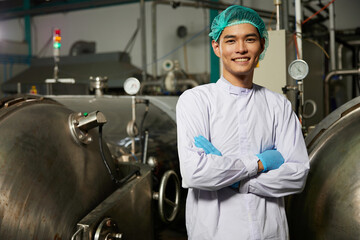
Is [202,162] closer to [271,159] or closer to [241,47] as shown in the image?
[271,159]

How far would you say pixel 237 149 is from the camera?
118cm

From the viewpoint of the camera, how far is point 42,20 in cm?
689

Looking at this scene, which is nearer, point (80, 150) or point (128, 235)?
point (80, 150)

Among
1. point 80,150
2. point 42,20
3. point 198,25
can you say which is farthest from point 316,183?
point 42,20

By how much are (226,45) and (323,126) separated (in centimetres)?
69

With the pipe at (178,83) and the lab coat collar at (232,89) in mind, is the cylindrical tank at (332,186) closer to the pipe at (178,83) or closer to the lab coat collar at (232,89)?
the lab coat collar at (232,89)

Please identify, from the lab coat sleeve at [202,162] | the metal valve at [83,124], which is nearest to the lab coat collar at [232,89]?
the lab coat sleeve at [202,162]

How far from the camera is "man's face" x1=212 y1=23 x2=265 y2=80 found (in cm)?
116

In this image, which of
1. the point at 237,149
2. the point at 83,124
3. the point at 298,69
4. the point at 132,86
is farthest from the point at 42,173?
the point at 298,69

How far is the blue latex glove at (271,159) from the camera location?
3.69 feet

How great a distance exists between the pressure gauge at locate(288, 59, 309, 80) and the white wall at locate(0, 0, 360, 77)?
127 inches

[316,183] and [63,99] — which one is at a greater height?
[63,99]

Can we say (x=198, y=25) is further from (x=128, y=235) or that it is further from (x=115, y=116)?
(x=128, y=235)

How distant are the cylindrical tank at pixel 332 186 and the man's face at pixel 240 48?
53 centimetres
